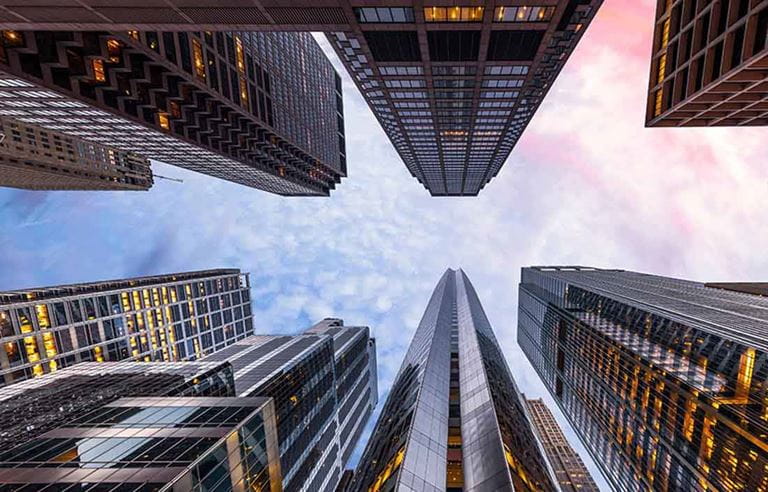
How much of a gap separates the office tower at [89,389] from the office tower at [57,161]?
75.7m

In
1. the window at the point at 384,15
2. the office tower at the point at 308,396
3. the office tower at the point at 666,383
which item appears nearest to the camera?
the window at the point at 384,15

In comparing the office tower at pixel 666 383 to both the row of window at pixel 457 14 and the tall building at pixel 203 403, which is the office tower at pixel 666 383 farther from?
the tall building at pixel 203 403

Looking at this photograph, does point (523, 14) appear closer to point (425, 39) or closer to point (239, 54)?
point (425, 39)

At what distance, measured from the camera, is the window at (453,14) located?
31203 mm

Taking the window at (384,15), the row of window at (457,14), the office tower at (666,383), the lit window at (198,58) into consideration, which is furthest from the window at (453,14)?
the office tower at (666,383)

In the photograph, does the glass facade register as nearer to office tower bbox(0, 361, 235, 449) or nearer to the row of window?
the row of window

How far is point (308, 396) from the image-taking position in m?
71.4

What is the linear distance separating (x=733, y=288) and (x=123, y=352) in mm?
204100

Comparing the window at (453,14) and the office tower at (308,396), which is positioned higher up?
the window at (453,14)

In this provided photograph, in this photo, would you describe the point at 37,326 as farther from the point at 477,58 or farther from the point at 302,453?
the point at 477,58

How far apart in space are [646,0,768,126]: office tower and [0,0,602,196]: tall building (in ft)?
32.5

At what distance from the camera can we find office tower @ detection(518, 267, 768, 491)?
2029 inches

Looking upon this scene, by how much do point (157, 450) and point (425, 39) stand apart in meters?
46.0

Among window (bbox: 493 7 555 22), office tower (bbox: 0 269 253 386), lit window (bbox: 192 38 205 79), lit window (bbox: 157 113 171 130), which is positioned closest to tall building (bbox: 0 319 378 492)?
office tower (bbox: 0 269 253 386)
